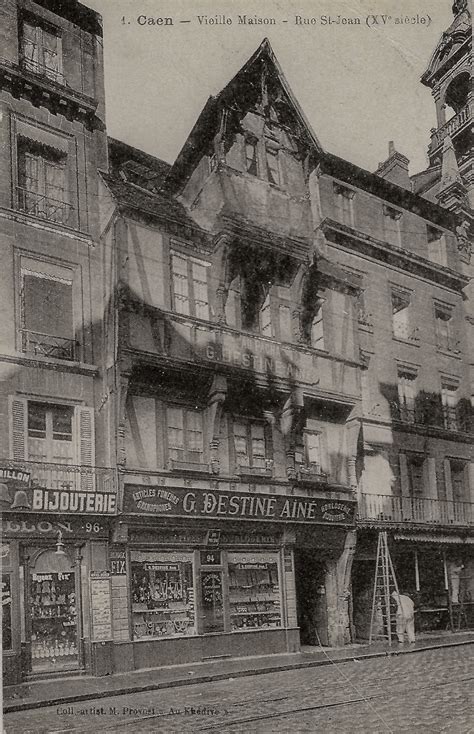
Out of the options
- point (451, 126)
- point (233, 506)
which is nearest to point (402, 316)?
point (451, 126)

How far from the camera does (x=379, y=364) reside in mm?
19656

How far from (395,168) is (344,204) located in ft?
8.43

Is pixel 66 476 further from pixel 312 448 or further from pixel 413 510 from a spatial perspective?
pixel 413 510

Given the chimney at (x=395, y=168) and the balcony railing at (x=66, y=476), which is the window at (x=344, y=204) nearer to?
the chimney at (x=395, y=168)

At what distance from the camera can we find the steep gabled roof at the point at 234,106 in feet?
42.8

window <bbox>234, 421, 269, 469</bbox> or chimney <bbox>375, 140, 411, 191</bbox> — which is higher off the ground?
chimney <bbox>375, 140, 411, 191</bbox>

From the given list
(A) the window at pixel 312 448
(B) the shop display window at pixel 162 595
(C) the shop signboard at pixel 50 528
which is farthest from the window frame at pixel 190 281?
(B) the shop display window at pixel 162 595

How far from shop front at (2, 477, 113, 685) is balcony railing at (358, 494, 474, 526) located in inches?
279

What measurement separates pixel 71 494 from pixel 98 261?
4045mm

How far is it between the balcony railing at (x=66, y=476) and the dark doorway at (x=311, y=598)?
18.7 ft

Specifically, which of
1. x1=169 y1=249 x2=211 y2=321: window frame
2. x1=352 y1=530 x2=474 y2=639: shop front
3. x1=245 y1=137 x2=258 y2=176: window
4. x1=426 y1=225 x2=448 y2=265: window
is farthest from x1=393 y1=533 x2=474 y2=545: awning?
x1=245 y1=137 x2=258 y2=176: window

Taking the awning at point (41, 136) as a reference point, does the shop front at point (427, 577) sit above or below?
below

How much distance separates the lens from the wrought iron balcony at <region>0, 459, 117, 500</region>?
1205 cm

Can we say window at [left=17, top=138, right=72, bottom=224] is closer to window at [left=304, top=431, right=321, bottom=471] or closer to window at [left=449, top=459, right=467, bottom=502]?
window at [left=304, top=431, right=321, bottom=471]
